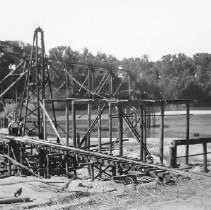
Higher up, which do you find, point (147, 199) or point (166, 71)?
point (166, 71)

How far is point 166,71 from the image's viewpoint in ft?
347

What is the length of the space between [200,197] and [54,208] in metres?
3.67

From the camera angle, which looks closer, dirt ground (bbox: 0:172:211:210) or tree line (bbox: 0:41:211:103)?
dirt ground (bbox: 0:172:211:210)

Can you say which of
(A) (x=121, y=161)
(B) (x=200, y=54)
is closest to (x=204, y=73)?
(B) (x=200, y=54)

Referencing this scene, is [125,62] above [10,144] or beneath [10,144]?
above

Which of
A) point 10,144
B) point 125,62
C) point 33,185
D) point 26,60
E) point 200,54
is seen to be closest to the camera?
point 33,185

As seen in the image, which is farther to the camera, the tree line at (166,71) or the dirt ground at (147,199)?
the tree line at (166,71)

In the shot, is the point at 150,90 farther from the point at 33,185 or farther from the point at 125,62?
the point at 33,185

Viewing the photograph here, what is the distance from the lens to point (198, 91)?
89625 mm

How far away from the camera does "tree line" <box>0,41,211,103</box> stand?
88.8 meters

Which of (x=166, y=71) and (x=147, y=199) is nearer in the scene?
(x=147, y=199)

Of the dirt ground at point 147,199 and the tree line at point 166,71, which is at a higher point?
the tree line at point 166,71

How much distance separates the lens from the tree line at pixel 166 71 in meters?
88.8

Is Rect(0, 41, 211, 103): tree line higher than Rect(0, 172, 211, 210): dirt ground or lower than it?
higher
